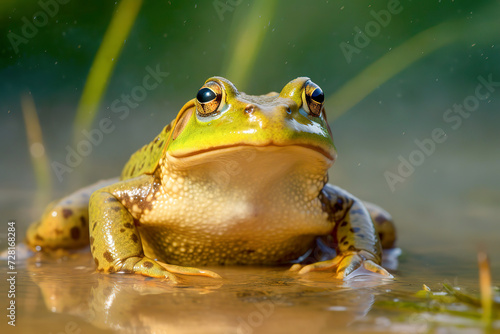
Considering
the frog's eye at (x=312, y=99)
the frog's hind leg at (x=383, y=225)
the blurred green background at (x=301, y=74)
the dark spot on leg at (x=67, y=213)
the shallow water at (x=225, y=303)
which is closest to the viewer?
the shallow water at (x=225, y=303)

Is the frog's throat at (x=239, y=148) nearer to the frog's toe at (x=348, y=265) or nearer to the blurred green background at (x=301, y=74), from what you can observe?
the frog's toe at (x=348, y=265)

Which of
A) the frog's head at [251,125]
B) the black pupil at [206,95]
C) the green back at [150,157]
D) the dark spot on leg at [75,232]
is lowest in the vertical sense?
the dark spot on leg at [75,232]

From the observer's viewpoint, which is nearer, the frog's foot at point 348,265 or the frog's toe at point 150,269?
the frog's toe at point 150,269

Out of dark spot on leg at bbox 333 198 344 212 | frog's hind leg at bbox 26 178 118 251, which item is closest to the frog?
dark spot on leg at bbox 333 198 344 212

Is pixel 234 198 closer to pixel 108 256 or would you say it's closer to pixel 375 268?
pixel 108 256

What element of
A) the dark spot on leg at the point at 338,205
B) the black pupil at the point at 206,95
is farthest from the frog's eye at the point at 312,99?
the dark spot on leg at the point at 338,205

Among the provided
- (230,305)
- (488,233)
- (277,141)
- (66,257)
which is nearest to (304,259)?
(277,141)

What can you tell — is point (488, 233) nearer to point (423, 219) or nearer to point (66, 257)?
point (423, 219)

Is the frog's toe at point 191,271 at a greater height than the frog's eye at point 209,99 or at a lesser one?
lesser
